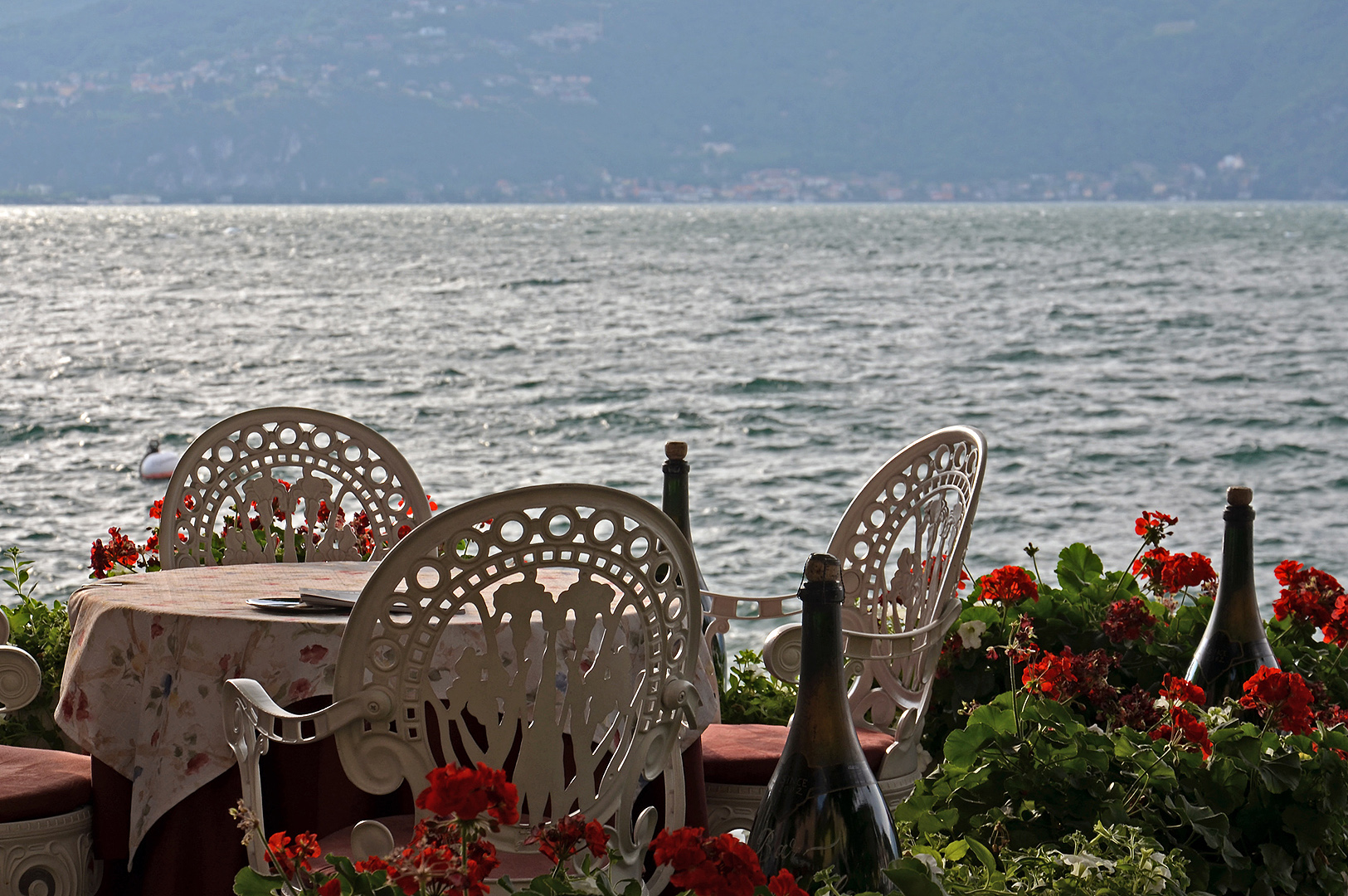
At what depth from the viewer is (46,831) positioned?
106 inches

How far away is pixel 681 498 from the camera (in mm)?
3262

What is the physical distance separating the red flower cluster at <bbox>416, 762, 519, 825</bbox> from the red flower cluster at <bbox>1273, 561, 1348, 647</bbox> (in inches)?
92.9

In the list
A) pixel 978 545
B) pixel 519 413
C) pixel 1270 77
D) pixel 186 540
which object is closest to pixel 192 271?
pixel 519 413

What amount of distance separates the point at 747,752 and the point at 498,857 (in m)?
0.75

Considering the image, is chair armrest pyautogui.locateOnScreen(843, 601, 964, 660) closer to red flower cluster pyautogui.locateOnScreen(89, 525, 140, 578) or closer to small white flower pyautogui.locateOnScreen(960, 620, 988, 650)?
small white flower pyautogui.locateOnScreen(960, 620, 988, 650)

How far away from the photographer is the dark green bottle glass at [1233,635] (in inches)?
109

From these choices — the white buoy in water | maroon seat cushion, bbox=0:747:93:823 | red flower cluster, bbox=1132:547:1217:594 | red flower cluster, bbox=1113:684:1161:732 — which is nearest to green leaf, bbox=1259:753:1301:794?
red flower cluster, bbox=1113:684:1161:732

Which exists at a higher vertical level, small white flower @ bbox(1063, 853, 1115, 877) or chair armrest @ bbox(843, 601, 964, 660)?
chair armrest @ bbox(843, 601, 964, 660)

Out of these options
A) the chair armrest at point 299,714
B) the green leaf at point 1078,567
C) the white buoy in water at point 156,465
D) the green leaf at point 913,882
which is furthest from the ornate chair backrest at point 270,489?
the white buoy in water at point 156,465

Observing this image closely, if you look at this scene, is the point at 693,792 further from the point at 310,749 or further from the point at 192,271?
the point at 192,271

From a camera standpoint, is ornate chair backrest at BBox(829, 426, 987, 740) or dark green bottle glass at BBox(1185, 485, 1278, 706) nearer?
dark green bottle glass at BBox(1185, 485, 1278, 706)

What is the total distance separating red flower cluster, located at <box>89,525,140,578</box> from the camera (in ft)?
13.4

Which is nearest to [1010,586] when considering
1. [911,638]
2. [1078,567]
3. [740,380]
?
[1078,567]

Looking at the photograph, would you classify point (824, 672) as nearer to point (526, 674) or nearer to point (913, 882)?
point (913, 882)
